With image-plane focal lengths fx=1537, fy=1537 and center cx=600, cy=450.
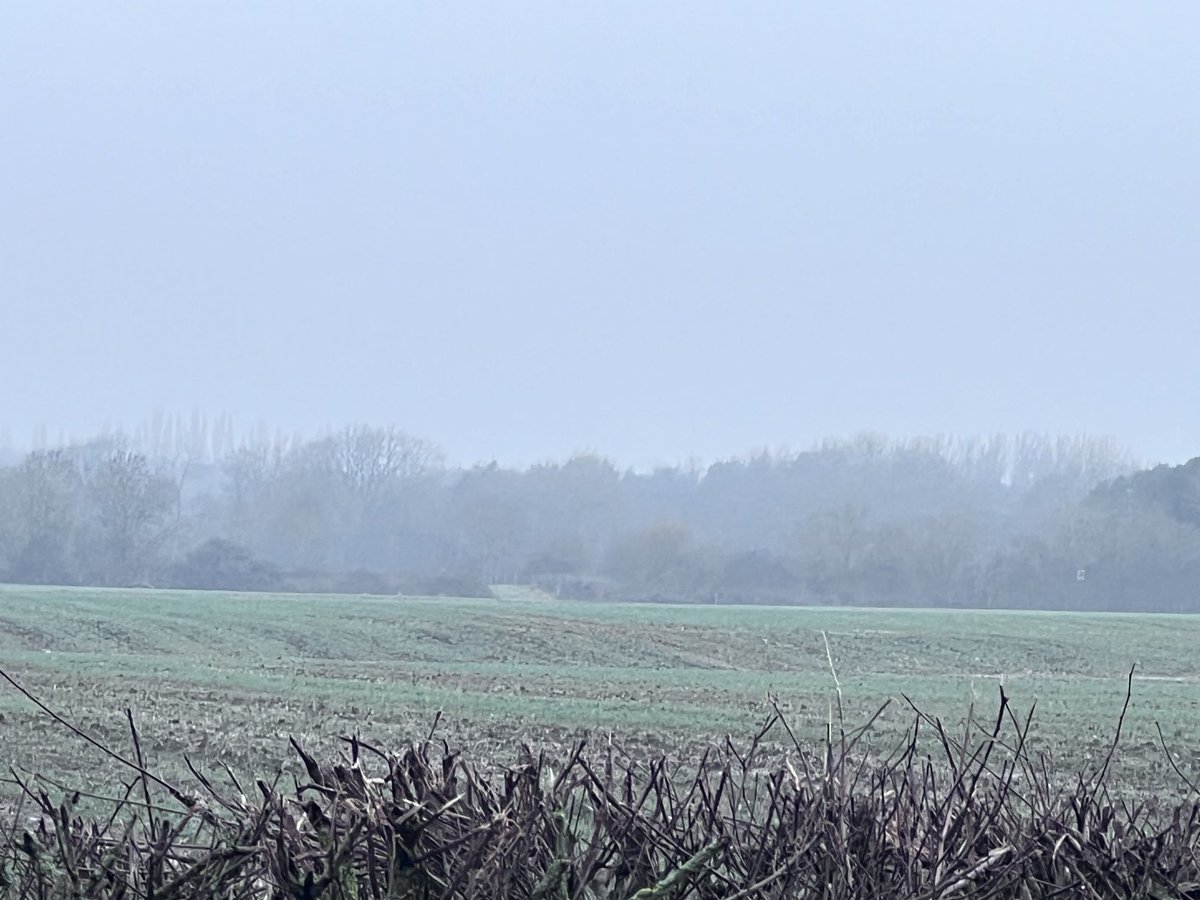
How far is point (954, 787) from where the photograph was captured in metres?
3.13

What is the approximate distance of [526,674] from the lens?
1196 inches

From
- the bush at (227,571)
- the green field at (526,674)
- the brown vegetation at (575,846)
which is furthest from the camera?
the bush at (227,571)

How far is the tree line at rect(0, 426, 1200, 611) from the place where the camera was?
8488cm

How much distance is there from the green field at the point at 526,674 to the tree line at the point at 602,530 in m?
23.5

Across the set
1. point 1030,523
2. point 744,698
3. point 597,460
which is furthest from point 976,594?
point 744,698

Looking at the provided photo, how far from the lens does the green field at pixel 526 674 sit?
18031mm

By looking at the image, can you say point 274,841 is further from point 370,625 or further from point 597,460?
point 597,460

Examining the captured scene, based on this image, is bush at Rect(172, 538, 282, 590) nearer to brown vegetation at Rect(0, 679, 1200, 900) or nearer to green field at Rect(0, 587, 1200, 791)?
green field at Rect(0, 587, 1200, 791)

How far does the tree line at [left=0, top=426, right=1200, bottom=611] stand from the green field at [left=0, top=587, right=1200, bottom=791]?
23.5 metres

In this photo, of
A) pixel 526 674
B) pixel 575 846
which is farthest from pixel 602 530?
pixel 575 846

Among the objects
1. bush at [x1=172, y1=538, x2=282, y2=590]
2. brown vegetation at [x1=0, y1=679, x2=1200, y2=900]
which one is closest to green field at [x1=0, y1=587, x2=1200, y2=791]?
brown vegetation at [x1=0, y1=679, x2=1200, y2=900]

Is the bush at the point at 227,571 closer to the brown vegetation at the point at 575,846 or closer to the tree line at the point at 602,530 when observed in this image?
the tree line at the point at 602,530

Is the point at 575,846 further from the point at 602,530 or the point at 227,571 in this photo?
the point at 602,530

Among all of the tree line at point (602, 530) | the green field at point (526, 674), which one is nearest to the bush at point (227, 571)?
the tree line at point (602, 530)
